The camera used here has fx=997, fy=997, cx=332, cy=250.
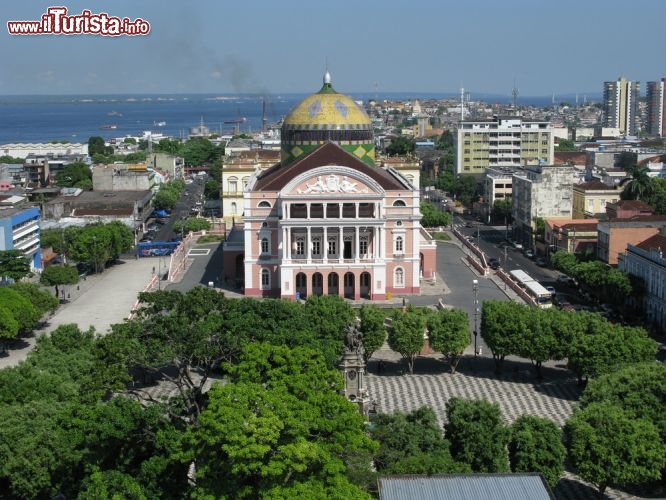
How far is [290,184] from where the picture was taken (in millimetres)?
69812

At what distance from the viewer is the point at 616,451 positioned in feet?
115

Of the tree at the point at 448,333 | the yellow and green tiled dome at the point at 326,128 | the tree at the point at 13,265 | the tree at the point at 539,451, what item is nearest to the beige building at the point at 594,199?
the yellow and green tiled dome at the point at 326,128

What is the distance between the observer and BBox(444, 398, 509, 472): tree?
35.6 meters

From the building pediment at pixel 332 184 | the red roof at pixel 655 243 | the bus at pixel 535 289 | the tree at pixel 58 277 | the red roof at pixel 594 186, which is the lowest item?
the bus at pixel 535 289

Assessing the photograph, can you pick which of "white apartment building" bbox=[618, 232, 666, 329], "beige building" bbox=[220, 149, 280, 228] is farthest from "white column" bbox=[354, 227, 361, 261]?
"beige building" bbox=[220, 149, 280, 228]

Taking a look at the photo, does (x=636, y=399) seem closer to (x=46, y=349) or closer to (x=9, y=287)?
(x=46, y=349)

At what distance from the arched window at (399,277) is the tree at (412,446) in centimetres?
3493

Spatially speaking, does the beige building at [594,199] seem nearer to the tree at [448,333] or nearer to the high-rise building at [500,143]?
the high-rise building at [500,143]

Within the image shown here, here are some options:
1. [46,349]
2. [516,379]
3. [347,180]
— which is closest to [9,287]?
[46,349]

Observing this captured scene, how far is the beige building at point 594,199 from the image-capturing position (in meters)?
95.5

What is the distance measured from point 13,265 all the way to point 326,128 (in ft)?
88.5

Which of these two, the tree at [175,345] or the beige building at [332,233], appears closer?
the tree at [175,345]

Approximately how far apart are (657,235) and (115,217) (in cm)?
5441

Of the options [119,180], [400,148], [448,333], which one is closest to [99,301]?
[448,333]
